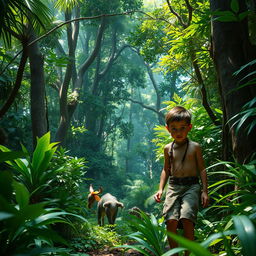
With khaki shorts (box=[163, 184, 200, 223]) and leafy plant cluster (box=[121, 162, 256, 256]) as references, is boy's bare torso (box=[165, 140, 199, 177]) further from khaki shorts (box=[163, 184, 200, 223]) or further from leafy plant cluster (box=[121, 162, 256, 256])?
leafy plant cluster (box=[121, 162, 256, 256])

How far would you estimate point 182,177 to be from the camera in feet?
8.28

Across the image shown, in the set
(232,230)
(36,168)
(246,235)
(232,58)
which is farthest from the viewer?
(36,168)

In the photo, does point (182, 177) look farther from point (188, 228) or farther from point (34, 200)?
point (34, 200)

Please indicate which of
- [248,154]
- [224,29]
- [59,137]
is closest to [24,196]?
[248,154]

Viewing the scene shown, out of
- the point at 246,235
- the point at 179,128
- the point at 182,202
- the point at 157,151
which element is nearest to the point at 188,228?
the point at 182,202

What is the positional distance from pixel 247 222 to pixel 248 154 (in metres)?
1.65

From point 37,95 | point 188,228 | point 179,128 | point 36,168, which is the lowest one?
point 188,228

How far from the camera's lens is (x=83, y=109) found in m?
18.7

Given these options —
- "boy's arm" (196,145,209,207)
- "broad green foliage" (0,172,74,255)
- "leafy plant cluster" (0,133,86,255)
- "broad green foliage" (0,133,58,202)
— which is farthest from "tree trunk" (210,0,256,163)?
"broad green foliage" (0,133,58,202)

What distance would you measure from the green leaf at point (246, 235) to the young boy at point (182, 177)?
1.38 meters

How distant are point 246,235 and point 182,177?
1629 millimetres

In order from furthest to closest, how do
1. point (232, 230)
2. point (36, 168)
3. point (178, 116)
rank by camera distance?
point (36, 168), point (178, 116), point (232, 230)

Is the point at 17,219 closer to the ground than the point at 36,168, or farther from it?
closer to the ground

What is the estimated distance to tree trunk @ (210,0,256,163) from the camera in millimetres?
2668
